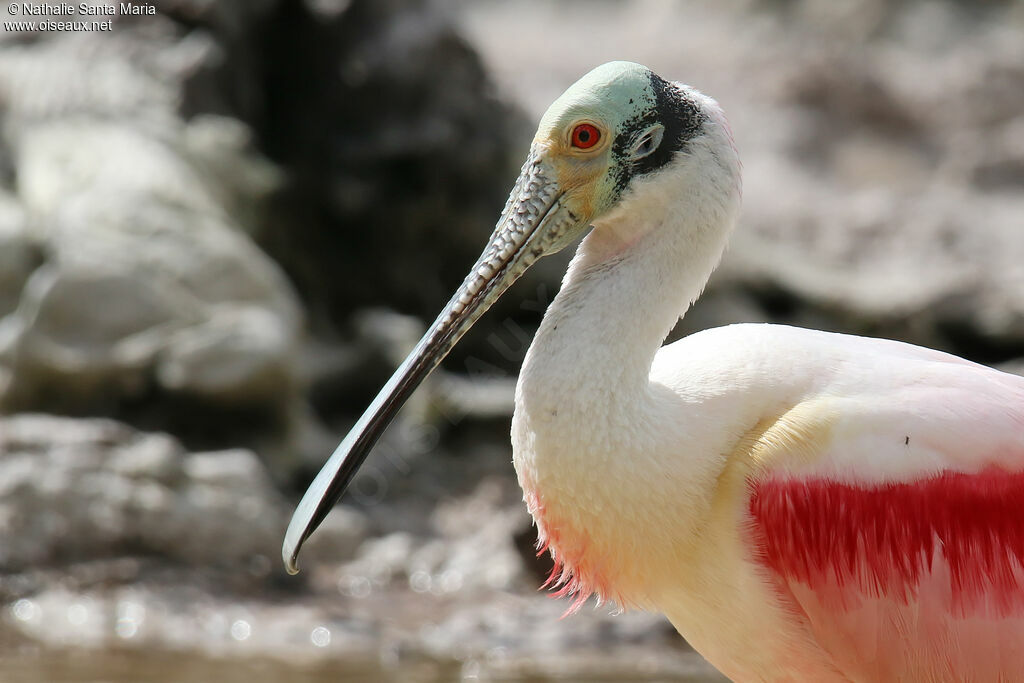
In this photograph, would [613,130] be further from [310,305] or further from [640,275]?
[310,305]

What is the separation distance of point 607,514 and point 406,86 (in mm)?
7920

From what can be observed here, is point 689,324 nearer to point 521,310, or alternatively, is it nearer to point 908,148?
point 521,310

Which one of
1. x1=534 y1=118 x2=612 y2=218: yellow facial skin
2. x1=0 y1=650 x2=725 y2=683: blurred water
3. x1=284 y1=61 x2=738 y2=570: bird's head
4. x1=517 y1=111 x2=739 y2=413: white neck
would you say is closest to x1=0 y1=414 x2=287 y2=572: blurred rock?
x1=0 y1=650 x2=725 y2=683: blurred water

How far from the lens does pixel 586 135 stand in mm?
4188

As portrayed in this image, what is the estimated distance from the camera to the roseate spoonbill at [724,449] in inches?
159

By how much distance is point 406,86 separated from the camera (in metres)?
11.4

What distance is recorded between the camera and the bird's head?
13.7 ft

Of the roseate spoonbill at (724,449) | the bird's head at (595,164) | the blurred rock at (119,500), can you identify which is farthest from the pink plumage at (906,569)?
Result: the blurred rock at (119,500)

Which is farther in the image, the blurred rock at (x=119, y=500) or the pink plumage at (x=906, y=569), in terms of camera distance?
the blurred rock at (x=119, y=500)

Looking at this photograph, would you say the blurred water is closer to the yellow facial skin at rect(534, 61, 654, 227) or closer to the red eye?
the yellow facial skin at rect(534, 61, 654, 227)

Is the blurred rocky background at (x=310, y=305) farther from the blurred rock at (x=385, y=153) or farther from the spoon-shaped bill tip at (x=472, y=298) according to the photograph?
the spoon-shaped bill tip at (x=472, y=298)

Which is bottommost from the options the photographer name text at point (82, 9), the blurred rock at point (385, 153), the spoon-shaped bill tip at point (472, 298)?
the spoon-shaped bill tip at point (472, 298)

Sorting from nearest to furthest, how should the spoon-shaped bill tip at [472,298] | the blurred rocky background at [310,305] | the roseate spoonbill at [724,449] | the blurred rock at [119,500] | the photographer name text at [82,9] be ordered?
the roseate spoonbill at [724,449] → the spoon-shaped bill tip at [472,298] → the blurred rocky background at [310,305] → the blurred rock at [119,500] → the photographer name text at [82,9]

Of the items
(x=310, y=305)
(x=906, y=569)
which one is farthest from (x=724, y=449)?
(x=310, y=305)
